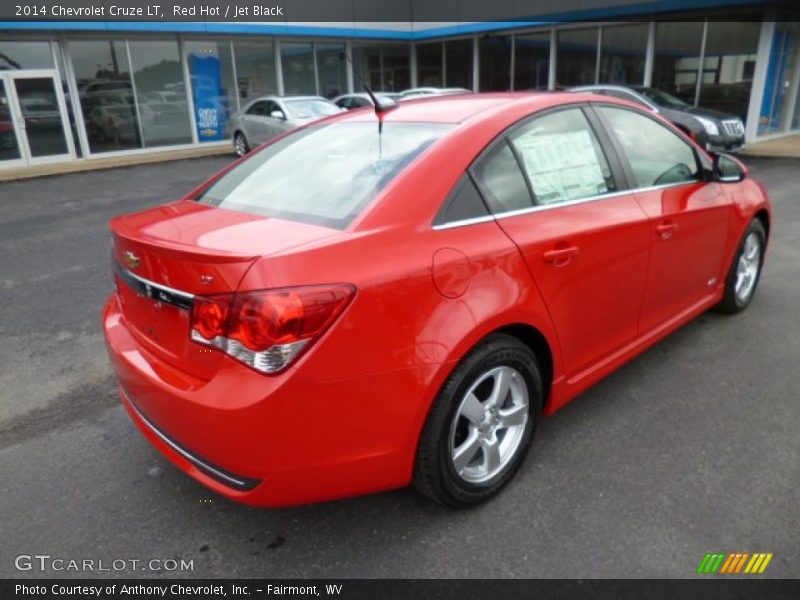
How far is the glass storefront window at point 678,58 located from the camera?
52.2ft

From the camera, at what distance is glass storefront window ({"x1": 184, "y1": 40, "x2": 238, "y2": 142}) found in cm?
1817

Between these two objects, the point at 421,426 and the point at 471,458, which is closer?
the point at 421,426

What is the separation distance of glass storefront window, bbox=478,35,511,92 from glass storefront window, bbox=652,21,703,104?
18.8ft

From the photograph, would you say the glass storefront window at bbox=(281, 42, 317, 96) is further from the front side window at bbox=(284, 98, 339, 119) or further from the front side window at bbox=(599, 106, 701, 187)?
the front side window at bbox=(599, 106, 701, 187)

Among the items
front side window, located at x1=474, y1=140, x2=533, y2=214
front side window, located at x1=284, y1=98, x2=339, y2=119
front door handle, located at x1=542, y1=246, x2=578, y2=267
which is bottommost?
front side window, located at x1=284, y1=98, x2=339, y2=119

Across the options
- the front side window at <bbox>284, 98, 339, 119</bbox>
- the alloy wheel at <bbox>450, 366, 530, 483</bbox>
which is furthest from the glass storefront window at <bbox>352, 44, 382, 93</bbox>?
the alloy wheel at <bbox>450, 366, 530, 483</bbox>

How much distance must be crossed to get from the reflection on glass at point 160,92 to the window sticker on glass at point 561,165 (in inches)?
674

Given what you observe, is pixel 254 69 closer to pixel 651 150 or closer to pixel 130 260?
pixel 651 150

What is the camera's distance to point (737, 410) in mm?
3188

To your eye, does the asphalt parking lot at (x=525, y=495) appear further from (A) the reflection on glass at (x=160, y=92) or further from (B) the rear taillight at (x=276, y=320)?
(A) the reflection on glass at (x=160, y=92)

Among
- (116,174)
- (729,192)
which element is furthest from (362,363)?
(116,174)

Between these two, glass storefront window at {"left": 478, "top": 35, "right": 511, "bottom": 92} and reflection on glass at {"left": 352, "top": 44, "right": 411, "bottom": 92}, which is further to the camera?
reflection on glass at {"left": 352, "top": 44, "right": 411, "bottom": 92}

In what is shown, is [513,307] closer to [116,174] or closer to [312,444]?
[312,444]

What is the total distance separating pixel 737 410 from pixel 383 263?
2.29 m
